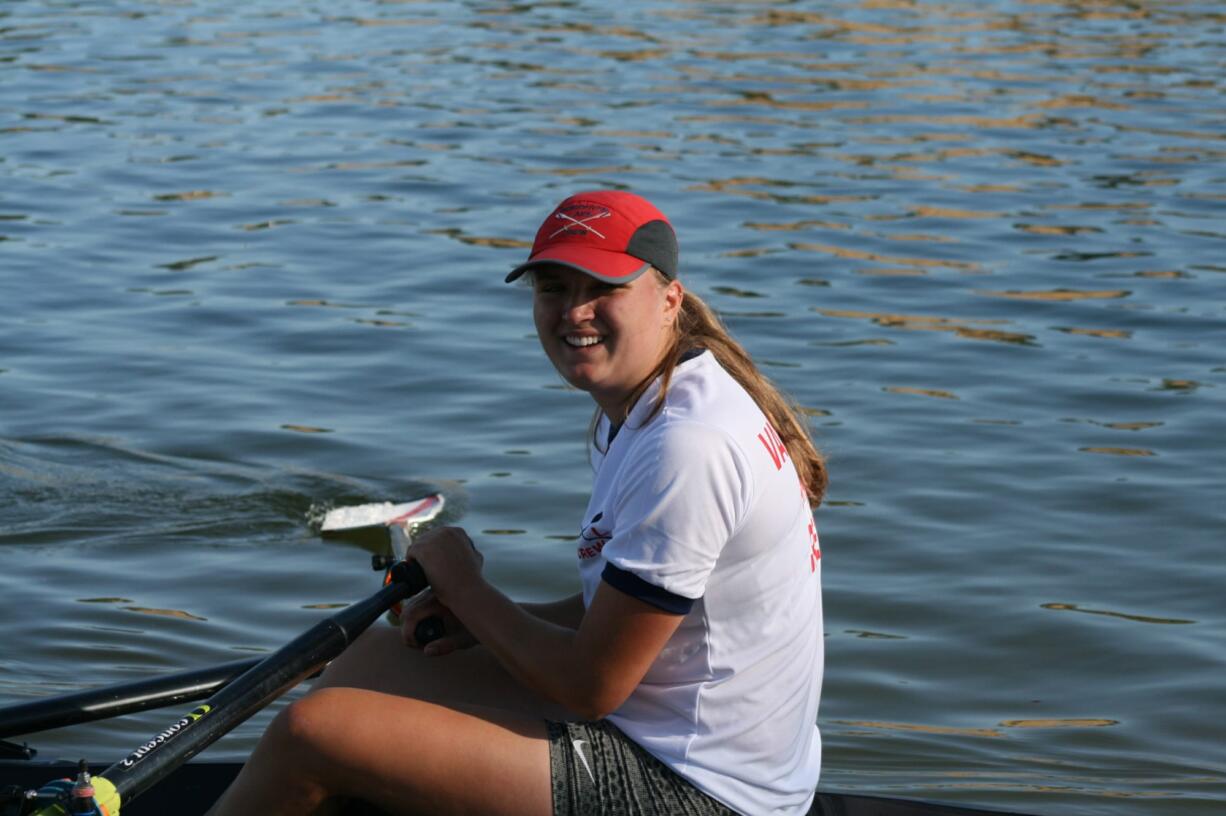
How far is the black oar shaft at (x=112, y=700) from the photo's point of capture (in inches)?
155

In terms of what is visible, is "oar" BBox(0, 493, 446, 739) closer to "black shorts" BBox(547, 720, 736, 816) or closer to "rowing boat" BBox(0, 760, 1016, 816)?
"rowing boat" BBox(0, 760, 1016, 816)

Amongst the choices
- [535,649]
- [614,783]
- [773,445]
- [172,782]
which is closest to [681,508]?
[773,445]

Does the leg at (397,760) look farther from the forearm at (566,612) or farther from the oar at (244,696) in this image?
the forearm at (566,612)

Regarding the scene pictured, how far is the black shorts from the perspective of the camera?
10.8 ft

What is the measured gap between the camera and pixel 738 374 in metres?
3.50

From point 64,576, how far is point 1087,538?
3.97m

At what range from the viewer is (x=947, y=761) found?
18.0ft

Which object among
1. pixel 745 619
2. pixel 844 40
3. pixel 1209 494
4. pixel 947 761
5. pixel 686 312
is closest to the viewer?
pixel 745 619

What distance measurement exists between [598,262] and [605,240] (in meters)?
0.05

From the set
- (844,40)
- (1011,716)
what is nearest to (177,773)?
(1011,716)

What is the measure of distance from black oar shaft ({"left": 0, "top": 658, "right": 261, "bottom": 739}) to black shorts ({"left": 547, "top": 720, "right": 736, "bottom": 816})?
0.94 m

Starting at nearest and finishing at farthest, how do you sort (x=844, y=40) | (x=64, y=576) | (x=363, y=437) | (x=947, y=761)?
(x=947, y=761), (x=64, y=576), (x=363, y=437), (x=844, y=40)

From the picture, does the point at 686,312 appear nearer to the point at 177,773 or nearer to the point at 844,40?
the point at 177,773

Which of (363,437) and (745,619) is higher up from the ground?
(745,619)
